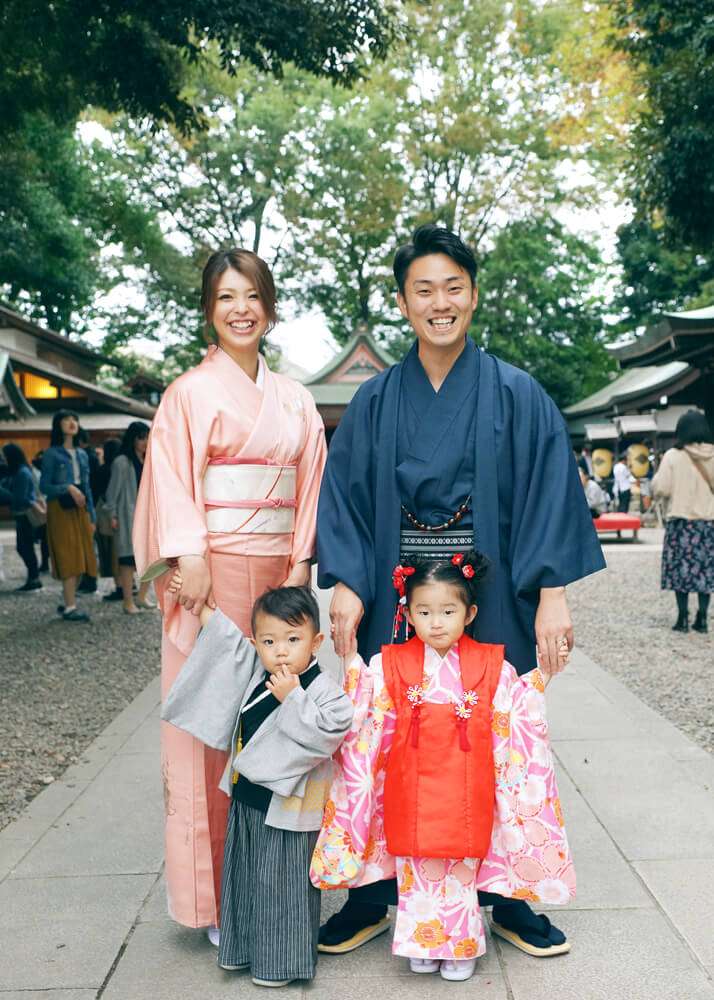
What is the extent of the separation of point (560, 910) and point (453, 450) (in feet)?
4.55

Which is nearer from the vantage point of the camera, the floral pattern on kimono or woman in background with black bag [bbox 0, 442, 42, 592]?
the floral pattern on kimono

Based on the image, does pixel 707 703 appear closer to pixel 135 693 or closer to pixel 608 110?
pixel 135 693

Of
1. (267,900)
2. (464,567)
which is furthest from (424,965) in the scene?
(464,567)

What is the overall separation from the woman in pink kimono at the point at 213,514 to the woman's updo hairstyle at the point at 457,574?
1.36ft

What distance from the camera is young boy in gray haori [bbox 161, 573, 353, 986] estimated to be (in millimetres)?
2379

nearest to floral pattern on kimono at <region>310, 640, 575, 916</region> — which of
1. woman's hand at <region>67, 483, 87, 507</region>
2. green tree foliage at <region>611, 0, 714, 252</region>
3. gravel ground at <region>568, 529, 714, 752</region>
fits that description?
gravel ground at <region>568, 529, 714, 752</region>

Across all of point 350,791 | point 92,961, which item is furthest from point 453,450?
point 92,961

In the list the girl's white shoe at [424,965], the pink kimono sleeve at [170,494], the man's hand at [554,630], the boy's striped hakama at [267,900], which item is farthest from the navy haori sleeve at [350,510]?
the girl's white shoe at [424,965]

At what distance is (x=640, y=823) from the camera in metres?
3.43

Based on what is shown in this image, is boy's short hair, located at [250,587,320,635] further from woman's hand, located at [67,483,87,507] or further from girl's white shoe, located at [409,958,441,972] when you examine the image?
woman's hand, located at [67,483,87,507]

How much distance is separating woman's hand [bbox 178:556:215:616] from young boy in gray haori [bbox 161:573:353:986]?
67mm

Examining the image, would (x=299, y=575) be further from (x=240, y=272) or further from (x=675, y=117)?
(x=675, y=117)

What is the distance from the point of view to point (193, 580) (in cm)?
255

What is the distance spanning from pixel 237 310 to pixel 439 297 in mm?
574
